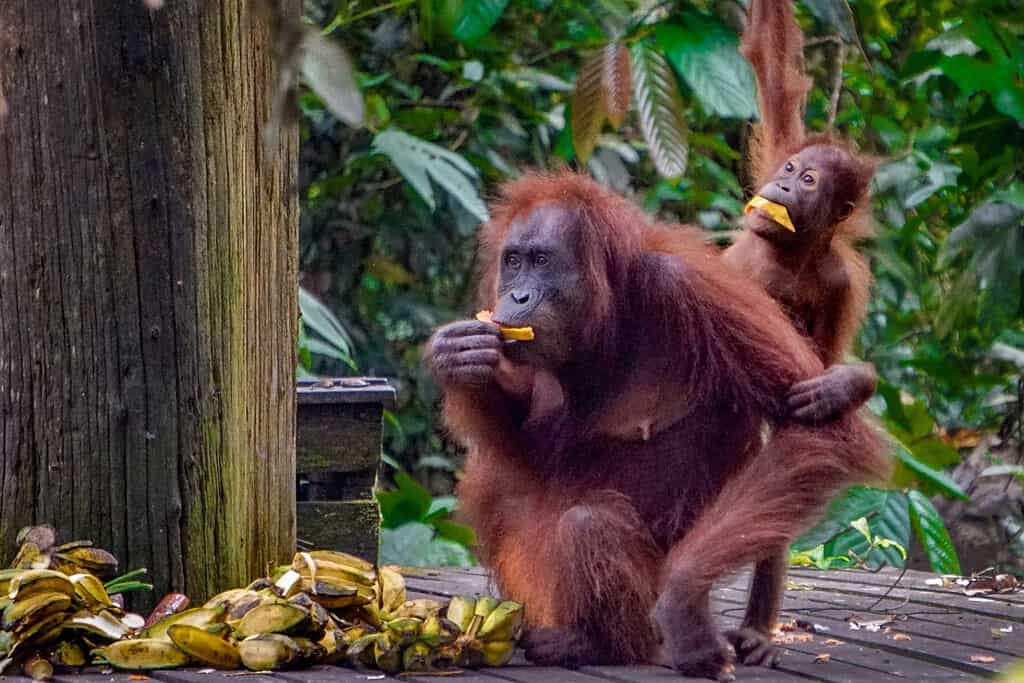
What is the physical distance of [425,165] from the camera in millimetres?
5117

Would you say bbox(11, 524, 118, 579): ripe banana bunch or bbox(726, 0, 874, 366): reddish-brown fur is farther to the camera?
bbox(726, 0, 874, 366): reddish-brown fur

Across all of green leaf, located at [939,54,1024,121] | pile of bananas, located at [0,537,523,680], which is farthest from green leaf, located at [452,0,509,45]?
pile of bananas, located at [0,537,523,680]

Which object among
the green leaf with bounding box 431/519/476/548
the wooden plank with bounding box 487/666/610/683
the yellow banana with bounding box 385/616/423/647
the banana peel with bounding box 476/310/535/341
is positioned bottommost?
the green leaf with bounding box 431/519/476/548

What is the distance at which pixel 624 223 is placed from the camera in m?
3.07

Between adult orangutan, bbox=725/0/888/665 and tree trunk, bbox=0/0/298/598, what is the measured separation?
137 cm

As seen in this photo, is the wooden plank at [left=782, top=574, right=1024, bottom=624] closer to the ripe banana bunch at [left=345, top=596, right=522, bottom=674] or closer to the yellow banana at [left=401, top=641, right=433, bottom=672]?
the ripe banana bunch at [left=345, top=596, right=522, bottom=674]

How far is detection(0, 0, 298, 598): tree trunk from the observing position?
282cm

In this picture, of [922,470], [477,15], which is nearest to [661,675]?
[477,15]

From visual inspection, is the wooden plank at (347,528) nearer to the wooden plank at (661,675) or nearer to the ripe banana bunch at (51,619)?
the ripe banana bunch at (51,619)

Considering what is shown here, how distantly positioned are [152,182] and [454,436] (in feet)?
2.88

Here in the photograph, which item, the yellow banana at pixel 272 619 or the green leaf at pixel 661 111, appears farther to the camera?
the green leaf at pixel 661 111

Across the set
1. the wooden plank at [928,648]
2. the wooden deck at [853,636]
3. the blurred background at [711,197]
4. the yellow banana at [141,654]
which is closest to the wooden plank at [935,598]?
the wooden deck at [853,636]

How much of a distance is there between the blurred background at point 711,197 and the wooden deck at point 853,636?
0.24 metres

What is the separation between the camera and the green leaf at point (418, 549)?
4723mm
